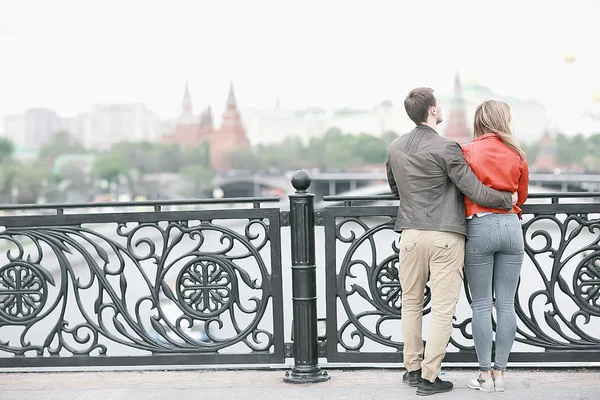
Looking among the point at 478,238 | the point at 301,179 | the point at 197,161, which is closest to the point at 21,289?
the point at 301,179

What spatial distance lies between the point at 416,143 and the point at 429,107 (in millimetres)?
176

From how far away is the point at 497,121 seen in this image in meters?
3.92

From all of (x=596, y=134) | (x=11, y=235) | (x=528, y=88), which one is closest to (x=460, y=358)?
(x=11, y=235)

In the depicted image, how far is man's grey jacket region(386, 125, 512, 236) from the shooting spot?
3883 mm

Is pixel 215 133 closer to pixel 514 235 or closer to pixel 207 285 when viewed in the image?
pixel 207 285

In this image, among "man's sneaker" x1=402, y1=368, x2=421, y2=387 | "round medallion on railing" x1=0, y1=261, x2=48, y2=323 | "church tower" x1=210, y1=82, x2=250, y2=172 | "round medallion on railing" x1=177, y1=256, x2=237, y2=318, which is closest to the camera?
"man's sneaker" x1=402, y1=368, x2=421, y2=387

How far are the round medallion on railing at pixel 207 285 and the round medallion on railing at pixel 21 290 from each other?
82 cm

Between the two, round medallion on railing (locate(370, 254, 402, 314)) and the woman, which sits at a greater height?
the woman

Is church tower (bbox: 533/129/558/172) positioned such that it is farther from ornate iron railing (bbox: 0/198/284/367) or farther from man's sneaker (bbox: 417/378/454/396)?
man's sneaker (bbox: 417/378/454/396)

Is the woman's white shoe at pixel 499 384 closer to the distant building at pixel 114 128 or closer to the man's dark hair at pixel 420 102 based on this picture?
the man's dark hair at pixel 420 102

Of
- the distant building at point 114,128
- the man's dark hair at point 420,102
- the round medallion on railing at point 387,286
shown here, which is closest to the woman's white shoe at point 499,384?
the round medallion on railing at point 387,286

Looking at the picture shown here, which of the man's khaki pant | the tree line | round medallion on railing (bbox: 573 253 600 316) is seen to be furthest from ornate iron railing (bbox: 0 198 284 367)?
the tree line

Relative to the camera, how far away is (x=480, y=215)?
397cm

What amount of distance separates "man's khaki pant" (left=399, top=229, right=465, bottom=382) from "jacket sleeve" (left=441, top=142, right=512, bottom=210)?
220 millimetres
